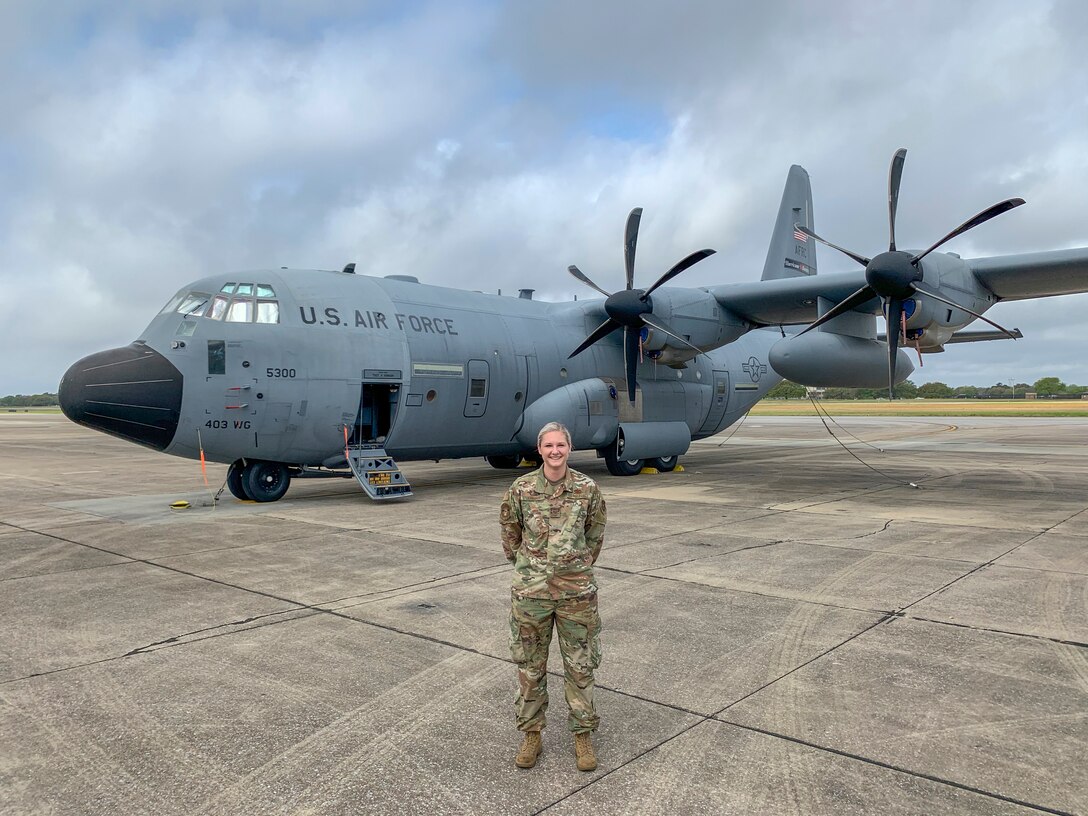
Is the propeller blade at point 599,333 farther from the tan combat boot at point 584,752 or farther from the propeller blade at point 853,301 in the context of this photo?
the tan combat boot at point 584,752

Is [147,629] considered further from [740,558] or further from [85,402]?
[85,402]

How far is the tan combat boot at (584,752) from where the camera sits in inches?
149

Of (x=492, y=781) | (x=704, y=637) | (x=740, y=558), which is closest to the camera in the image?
(x=492, y=781)

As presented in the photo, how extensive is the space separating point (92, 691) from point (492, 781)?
286 cm

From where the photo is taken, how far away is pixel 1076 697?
4.66 metres

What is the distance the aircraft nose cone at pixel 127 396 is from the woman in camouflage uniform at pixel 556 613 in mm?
9962

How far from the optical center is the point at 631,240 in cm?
1727

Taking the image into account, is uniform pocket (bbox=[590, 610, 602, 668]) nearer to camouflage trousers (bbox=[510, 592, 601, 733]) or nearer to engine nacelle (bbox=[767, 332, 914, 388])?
camouflage trousers (bbox=[510, 592, 601, 733])

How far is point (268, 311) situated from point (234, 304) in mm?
545

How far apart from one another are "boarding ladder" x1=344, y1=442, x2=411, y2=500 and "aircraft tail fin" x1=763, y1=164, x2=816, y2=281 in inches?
527

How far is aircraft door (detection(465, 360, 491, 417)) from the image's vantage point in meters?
15.5

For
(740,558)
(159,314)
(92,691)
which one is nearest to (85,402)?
(159,314)

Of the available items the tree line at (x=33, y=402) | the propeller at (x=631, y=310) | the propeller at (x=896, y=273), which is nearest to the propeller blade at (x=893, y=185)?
the propeller at (x=896, y=273)

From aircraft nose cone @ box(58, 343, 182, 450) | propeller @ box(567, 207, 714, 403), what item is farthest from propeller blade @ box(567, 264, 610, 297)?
aircraft nose cone @ box(58, 343, 182, 450)
